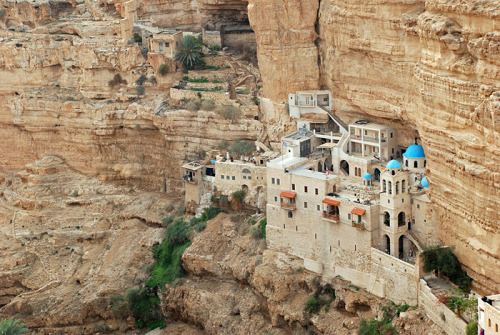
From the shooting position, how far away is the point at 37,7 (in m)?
55.8

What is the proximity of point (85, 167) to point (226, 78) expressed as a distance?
9071mm

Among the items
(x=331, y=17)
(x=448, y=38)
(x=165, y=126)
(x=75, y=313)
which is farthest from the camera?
(x=165, y=126)

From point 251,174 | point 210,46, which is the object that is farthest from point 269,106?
point 210,46

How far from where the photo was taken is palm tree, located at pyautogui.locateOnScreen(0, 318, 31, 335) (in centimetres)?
4259

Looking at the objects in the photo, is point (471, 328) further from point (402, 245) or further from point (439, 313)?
point (402, 245)

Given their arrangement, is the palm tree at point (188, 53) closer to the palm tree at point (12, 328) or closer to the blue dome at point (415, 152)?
the blue dome at point (415, 152)

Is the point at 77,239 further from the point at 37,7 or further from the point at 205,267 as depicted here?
the point at 37,7

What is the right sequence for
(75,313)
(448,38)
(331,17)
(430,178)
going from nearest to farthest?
(448,38) → (430,178) → (331,17) → (75,313)

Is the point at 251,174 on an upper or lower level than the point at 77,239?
upper

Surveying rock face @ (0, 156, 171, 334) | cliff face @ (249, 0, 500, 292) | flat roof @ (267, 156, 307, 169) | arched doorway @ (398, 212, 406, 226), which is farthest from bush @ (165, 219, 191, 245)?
arched doorway @ (398, 212, 406, 226)

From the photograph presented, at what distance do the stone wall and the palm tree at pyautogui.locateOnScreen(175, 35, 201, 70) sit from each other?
19.0 metres

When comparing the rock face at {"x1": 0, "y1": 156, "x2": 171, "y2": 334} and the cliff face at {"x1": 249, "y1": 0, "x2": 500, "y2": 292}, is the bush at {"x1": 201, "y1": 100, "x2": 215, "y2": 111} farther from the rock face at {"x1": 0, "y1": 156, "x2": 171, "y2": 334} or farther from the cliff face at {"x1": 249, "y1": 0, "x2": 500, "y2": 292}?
the cliff face at {"x1": 249, "y1": 0, "x2": 500, "y2": 292}

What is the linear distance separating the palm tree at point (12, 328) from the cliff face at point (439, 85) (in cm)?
1670

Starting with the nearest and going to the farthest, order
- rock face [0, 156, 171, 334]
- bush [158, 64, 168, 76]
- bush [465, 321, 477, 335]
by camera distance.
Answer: bush [465, 321, 477, 335] → rock face [0, 156, 171, 334] → bush [158, 64, 168, 76]
